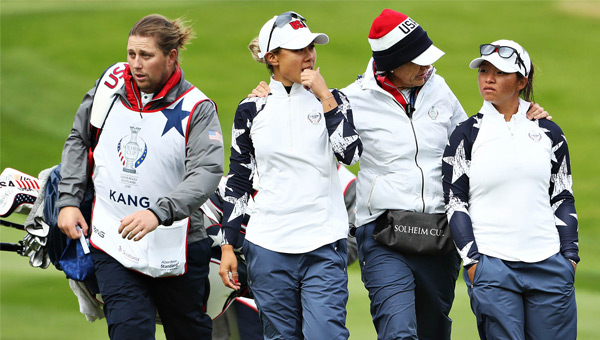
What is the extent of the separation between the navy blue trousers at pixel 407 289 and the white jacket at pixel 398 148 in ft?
0.67

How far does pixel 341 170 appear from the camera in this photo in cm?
689

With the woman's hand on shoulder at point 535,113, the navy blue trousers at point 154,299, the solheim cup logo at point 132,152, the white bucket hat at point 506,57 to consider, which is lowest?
the navy blue trousers at point 154,299

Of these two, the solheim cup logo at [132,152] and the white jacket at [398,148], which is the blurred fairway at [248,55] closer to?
the solheim cup logo at [132,152]

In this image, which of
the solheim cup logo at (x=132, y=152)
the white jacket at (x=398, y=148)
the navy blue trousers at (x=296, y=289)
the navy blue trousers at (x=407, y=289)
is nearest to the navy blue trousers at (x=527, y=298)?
the navy blue trousers at (x=407, y=289)

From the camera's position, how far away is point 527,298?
499 centimetres

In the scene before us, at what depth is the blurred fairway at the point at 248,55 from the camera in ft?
44.8

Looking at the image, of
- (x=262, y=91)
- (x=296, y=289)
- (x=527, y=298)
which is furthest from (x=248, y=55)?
(x=527, y=298)

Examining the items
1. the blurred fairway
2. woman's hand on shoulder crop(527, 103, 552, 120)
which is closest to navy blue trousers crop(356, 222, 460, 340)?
woman's hand on shoulder crop(527, 103, 552, 120)

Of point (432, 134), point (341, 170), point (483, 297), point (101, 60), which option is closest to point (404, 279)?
point (483, 297)

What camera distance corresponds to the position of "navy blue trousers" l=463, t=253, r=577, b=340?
4.93m

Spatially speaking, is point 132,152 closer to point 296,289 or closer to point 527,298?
point 296,289

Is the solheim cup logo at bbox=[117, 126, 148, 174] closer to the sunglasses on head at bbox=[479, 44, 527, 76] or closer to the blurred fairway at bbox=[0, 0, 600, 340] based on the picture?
the sunglasses on head at bbox=[479, 44, 527, 76]

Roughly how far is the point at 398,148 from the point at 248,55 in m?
12.3

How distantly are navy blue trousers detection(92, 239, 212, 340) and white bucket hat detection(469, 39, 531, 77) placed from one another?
1.84 m
